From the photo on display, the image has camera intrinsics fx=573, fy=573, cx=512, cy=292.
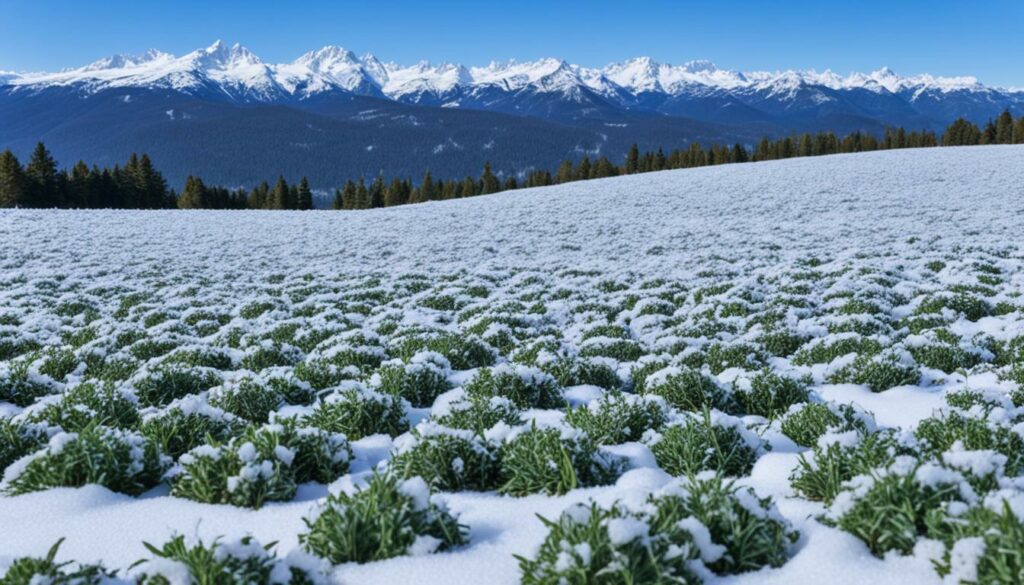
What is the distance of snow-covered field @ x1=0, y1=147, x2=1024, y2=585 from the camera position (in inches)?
133

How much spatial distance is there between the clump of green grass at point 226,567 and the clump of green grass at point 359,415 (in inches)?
104

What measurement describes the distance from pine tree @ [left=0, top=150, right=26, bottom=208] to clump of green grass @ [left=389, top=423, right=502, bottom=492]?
90141mm

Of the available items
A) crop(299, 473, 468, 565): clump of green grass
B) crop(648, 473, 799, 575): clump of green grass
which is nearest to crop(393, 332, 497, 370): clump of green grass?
crop(299, 473, 468, 565): clump of green grass

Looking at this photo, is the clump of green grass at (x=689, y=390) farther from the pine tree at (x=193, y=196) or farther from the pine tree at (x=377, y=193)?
the pine tree at (x=377, y=193)

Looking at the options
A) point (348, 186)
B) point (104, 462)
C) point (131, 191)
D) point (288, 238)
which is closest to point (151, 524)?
point (104, 462)

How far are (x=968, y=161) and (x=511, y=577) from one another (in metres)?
61.1

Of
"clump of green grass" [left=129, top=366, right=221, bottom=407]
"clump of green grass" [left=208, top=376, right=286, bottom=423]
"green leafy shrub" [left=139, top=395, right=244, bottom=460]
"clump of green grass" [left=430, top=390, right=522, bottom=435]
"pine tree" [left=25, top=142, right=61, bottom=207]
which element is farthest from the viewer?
"pine tree" [left=25, top=142, right=61, bottom=207]

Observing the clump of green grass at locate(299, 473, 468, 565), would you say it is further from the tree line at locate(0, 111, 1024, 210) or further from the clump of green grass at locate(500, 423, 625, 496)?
the tree line at locate(0, 111, 1024, 210)

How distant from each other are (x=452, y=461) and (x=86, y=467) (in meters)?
2.78

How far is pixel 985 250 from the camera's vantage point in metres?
18.2

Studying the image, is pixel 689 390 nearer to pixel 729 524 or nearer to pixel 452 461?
pixel 452 461

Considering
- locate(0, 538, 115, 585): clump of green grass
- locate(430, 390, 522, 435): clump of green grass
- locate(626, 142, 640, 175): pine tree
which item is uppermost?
locate(626, 142, 640, 175): pine tree

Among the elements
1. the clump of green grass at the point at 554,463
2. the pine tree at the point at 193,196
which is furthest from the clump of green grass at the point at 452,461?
the pine tree at the point at 193,196

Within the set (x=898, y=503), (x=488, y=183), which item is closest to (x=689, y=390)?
(x=898, y=503)
